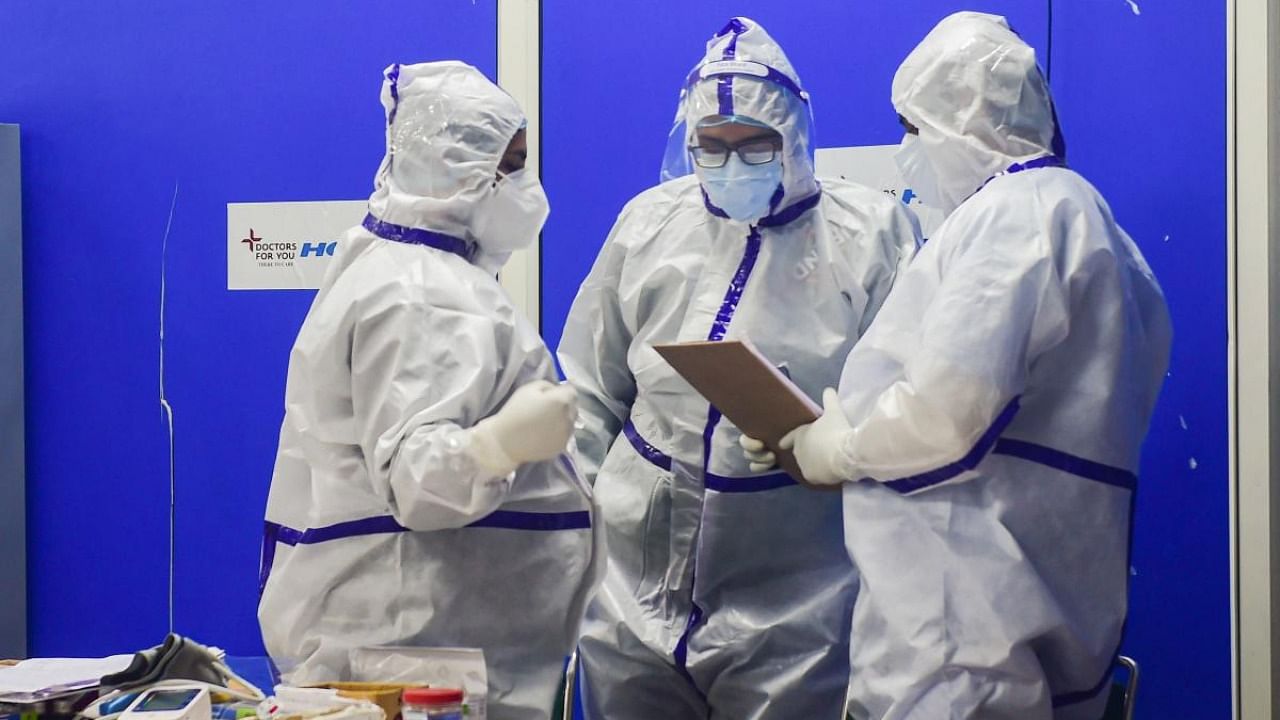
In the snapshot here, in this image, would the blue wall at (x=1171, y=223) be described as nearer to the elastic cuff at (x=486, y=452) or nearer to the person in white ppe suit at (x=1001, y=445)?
the person in white ppe suit at (x=1001, y=445)

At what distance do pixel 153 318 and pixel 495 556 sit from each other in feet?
5.39

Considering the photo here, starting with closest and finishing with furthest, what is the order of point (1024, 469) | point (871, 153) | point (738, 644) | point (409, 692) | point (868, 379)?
point (409, 692), point (1024, 469), point (868, 379), point (738, 644), point (871, 153)

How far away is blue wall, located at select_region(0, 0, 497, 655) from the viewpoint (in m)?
2.99

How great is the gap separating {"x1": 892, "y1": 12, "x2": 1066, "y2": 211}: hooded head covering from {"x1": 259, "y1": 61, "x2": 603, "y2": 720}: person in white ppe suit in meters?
0.58

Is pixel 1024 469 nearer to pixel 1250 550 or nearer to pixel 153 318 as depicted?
pixel 1250 550

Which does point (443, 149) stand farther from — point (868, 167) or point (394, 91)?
point (868, 167)

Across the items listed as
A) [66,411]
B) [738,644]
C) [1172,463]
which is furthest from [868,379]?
[66,411]

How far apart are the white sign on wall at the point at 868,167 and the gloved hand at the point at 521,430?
1.18m

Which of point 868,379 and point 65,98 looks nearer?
point 868,379

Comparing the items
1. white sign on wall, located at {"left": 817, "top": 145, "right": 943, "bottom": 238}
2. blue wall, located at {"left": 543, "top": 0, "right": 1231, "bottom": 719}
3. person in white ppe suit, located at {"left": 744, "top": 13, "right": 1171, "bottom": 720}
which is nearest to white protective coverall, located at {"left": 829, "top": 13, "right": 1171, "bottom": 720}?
person in white ppe suit, located at {"left": 744, "top": 13, "right": 1171, "bottom": 720}

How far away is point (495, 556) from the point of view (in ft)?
5.84

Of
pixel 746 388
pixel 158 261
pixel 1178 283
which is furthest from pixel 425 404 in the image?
pixel 158 261

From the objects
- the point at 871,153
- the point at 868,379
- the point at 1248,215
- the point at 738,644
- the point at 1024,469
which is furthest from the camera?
the point at 871,153

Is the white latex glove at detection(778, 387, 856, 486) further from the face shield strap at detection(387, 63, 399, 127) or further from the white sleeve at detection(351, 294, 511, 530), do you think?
the face shield strap at detection(387, 63, 399, 127)
